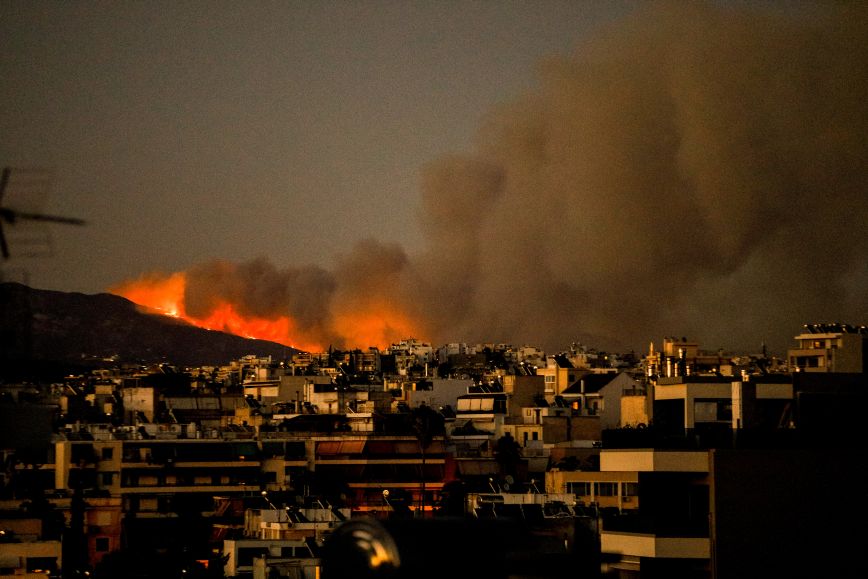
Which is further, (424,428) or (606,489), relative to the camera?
(424,428)

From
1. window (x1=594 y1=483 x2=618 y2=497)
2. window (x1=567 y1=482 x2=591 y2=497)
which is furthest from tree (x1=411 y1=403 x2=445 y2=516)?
window (x1=594 y1=483 x2=618 y2=497)

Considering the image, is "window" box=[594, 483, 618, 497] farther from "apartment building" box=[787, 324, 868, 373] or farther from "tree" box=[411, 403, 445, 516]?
"apartment building" box=[787, 324, 868, 373]

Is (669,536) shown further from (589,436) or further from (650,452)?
(589,436)

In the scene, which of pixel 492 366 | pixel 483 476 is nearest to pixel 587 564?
pixel 483 476

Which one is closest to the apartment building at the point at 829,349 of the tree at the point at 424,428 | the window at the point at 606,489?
Answer: the tree at the point at 424,428

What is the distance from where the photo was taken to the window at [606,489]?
42.7 metres

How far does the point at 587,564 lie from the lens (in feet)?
37.9

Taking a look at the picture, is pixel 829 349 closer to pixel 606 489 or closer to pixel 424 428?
pixel 424 428

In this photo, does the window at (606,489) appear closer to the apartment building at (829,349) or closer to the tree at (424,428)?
the tree at (424,428)

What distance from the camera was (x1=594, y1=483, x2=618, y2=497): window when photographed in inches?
1681

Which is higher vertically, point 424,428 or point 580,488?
point 424,428

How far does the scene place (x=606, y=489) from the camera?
4331 centimetres

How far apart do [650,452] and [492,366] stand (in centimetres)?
9702

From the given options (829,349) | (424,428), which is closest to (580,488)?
(424,428)
